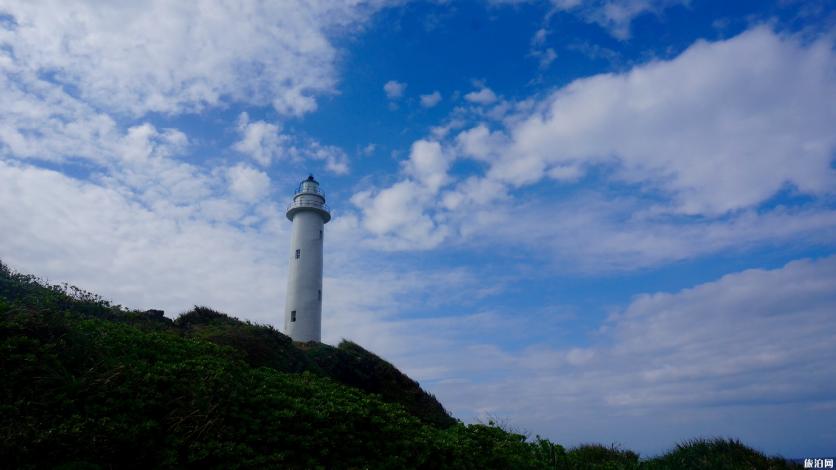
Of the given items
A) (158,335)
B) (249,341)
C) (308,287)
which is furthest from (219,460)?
(308,287)

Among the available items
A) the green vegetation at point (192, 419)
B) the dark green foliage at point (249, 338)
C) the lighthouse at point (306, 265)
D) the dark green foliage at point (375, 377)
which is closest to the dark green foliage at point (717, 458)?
the green vegetation at point (192, 419)

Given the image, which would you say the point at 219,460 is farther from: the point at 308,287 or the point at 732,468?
the point at 308,287

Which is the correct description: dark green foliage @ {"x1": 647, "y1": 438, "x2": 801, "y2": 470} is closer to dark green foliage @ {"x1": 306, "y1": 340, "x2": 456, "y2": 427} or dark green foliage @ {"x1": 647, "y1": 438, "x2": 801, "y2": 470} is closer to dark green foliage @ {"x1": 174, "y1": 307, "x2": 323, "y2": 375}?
dark green foliage @ {"x1": 306, "y1": 340, "x2": 456, "y2": 427}

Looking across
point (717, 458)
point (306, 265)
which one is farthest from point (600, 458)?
point (306, 265)

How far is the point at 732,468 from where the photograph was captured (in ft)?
38.7

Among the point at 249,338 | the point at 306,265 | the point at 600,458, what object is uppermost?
the point at 306,265

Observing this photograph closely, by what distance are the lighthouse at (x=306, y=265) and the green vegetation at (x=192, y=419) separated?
1659 cm

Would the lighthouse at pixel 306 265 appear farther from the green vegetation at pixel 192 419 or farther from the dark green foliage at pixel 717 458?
the dark green foliage at pixel 717 458

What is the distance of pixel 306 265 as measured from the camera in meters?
34.5

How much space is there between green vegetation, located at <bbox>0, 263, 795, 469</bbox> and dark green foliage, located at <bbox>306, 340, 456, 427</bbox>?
18.8ft

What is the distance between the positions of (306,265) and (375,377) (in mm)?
13605

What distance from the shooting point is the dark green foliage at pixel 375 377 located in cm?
2141

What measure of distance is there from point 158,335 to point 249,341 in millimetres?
5045

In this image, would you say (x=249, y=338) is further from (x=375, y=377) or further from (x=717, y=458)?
(x=717, y=458)
